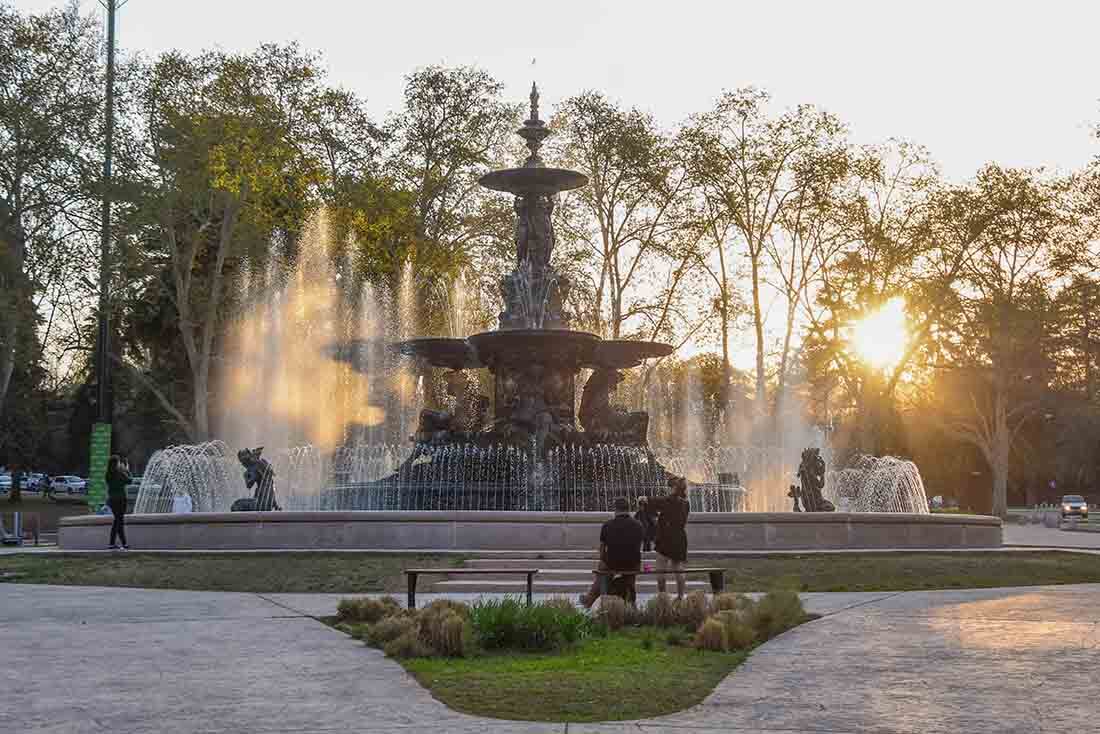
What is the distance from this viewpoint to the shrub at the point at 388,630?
10.9 meters

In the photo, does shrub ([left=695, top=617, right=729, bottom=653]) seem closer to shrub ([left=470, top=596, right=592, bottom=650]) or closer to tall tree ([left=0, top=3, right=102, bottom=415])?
shrub ([left=470, top=596, right=592, bottom=650])

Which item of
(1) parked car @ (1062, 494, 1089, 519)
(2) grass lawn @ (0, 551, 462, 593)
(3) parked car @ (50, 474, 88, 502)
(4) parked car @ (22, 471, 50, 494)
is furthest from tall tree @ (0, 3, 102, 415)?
(4) parked car @ (22, 471, 50, 494)

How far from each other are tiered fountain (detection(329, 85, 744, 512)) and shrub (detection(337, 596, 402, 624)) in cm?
1096

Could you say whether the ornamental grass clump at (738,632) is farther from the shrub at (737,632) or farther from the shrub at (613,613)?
the shrub at (613,613)

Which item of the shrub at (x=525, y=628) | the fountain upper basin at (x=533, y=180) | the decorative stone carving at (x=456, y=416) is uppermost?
the fountain upper basin at (x=533, y=180)

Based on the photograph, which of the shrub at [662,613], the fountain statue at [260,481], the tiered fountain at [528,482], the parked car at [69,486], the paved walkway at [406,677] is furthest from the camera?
the parked car at [69,486]

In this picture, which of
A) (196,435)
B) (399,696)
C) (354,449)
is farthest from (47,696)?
(196,435)

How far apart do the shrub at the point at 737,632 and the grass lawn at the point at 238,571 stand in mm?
5783

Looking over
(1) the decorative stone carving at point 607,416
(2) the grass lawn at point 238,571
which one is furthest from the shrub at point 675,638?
(1) the decorative stone carving at point 607,416

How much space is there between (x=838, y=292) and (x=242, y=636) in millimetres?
42262

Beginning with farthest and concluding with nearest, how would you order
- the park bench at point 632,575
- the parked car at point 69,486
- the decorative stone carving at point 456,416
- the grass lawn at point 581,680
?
A: the parked car at point 69,486, the decorative stone carving at point 456,416, the park bench at point 632,575, the grass lawn at point 581,680

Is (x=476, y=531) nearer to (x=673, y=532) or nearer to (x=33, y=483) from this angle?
(x=673, y=532)

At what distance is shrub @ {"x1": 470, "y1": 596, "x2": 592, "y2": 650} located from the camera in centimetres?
1056

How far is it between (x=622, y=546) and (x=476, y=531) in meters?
6.31
